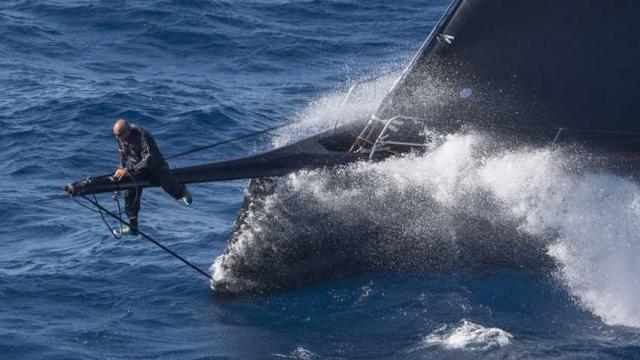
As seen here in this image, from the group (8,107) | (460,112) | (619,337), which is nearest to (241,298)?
(460,112)

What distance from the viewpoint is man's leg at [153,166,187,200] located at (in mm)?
15406

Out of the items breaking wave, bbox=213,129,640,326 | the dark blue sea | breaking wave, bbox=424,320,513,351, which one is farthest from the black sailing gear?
breaking wave, bbox=424,320,513,351

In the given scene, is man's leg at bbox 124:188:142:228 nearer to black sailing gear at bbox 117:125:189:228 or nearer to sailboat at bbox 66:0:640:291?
black sailing gear at bbox 117:125:189:228

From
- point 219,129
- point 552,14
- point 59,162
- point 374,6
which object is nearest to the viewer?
point 552,14

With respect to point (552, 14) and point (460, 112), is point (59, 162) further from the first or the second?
point (552, 14)

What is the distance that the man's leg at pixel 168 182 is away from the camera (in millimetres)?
15406

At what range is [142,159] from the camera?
1552cm

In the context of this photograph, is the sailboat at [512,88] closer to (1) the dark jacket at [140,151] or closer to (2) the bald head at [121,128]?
(1) the dark jacket at [140,151]

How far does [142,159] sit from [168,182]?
504 mm

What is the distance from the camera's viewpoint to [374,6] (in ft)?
118

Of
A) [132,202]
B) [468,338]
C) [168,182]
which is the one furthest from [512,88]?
[132,202]

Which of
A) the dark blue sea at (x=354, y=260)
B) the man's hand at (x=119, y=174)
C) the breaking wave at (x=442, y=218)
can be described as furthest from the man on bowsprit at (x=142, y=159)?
the breaking wave at (x=442, y=218)

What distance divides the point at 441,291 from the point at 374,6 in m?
19.8

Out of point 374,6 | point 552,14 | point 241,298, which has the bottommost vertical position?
point 241,298
